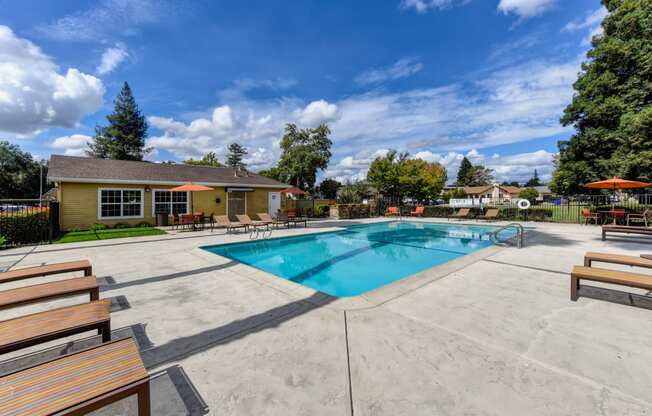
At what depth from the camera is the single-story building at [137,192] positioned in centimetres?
1327

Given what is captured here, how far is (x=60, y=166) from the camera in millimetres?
14180

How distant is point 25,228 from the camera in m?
9.83

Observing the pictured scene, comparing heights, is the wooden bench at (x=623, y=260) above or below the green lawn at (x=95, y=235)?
above

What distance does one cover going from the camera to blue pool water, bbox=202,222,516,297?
7.31m

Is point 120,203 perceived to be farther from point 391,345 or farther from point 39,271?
point 391,345

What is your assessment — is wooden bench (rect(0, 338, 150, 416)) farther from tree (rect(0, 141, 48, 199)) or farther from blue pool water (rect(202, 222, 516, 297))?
tree (rect(0, 141, 48, 199))

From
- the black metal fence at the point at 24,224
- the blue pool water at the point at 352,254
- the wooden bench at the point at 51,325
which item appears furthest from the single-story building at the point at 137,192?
the wooden bench at the point at 51,325

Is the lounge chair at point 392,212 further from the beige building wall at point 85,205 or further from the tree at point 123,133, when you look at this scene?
the tree at point 123,133

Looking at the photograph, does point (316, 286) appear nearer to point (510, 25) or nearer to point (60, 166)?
point (510, 25)

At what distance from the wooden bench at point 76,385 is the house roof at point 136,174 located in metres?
15.1

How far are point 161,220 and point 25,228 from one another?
573cm

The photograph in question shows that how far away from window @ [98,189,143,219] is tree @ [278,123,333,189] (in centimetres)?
2097

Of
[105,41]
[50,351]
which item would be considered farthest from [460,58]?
[50,351]

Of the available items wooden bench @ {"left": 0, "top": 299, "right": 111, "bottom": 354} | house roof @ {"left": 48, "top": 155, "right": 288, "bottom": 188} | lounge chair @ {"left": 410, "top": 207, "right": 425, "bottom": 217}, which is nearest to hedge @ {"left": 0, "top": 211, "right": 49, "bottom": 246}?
house roof @ {"left": 48, "top": 155, "right": 288, "bottom": 188}
